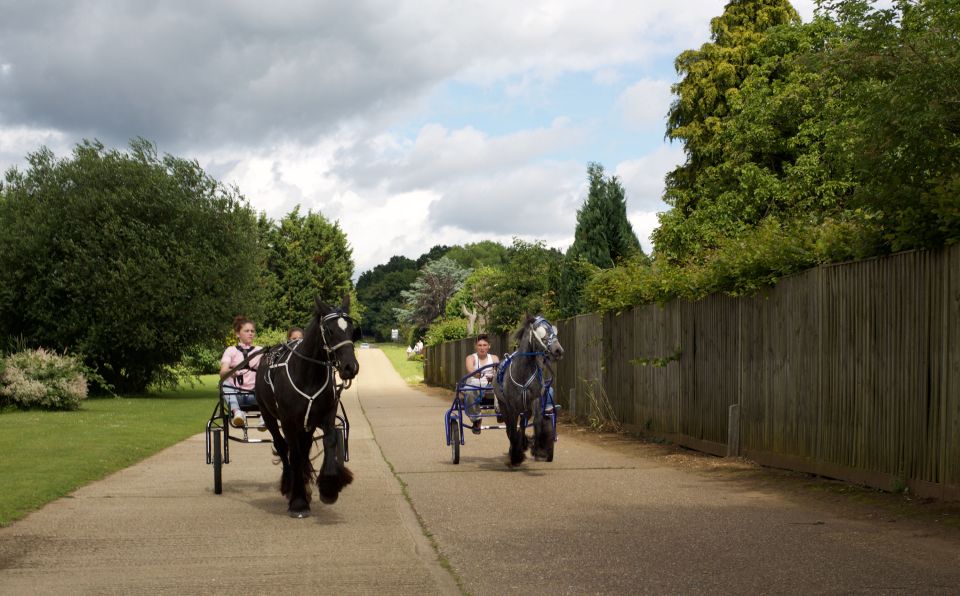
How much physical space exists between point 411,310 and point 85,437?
444 feet

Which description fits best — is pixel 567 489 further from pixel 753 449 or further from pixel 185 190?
pixel 185 190

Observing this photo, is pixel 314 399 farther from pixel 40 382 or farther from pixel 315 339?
pixel 40 382

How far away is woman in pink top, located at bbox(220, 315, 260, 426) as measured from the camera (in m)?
12.3

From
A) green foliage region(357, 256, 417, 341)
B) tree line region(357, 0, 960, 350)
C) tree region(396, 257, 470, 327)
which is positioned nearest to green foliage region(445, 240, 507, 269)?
green foliage region(357, 256, 417, 341)

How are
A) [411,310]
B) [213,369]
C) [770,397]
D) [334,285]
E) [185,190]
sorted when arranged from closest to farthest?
[770,397] < [185,190] < [213,369] < [334,285] < [411,310]

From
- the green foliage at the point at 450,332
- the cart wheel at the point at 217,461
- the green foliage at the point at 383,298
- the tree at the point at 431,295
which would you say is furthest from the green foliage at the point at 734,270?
the green foliage at the point at 383,298

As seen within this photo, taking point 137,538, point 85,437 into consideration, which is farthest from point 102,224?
point 137,538

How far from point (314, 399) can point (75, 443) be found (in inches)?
389

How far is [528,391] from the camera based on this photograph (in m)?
13.8

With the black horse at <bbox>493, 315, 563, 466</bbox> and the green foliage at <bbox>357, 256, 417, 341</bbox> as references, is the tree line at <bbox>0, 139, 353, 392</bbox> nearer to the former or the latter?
the black horse at <bbox>493, 315, 563, 466</bbox>

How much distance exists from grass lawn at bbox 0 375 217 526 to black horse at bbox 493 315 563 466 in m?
5.07

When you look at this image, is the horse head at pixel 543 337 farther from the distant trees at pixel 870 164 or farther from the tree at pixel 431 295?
the tree at pixel 431 295

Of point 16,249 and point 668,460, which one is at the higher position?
point 16,249

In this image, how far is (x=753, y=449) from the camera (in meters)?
13.9
